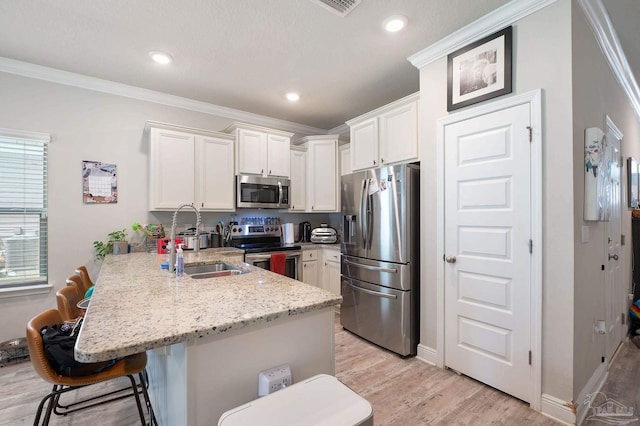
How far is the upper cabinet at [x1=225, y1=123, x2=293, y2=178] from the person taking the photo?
372cm

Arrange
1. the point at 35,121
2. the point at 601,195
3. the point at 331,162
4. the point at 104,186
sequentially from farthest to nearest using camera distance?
the point at 331,162
the point at 104,186
the point at 35,121
the point at 601,195

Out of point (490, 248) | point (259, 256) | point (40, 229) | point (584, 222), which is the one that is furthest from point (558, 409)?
point (40, 229)

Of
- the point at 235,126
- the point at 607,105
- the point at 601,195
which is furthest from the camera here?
the point at 235,126

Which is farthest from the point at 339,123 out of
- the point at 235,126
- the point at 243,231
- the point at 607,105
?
the point at 607,105

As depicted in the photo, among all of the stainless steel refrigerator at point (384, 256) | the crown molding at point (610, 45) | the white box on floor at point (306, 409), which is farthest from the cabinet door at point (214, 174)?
the crown molding at point (610, 45)

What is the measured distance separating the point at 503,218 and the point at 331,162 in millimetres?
2630

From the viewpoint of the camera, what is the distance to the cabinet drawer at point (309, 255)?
12.8 ft

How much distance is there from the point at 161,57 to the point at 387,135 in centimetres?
226

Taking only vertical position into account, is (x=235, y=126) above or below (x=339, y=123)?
below

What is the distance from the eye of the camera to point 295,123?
15.1ft

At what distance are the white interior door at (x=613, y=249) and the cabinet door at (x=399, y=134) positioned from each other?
1.40m

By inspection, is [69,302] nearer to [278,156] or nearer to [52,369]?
[52,369]

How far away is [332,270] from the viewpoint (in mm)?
3895

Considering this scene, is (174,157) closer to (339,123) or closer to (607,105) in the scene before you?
(339,123)
